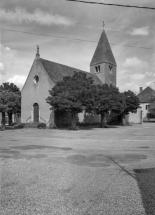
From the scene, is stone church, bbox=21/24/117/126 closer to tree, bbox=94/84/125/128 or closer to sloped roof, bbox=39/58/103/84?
sloped roof, bbox=39/58/103/84

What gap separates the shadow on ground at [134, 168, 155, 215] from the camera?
14.2ft

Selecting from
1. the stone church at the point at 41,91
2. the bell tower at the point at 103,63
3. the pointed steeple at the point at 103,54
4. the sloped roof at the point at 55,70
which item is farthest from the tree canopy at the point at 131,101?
the pointed steeple at the point at 103,54

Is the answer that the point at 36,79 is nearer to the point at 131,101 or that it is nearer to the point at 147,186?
the point at 131,101

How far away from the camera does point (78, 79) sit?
26078 mm

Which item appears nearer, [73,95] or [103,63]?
[73,95]

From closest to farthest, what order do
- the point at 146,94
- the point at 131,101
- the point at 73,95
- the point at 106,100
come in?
the point at 73,95 < the point at 106,100 < the point at 131,101 < the point at 146,94

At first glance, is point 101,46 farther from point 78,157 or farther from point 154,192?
point 154,192

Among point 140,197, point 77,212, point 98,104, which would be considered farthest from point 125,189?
point 98,104

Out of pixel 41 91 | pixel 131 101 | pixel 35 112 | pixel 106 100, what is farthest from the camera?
pixel 131 101

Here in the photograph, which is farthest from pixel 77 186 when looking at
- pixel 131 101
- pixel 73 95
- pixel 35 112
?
pixel 131 101

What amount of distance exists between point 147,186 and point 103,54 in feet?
146

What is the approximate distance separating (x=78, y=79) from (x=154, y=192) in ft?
71.6

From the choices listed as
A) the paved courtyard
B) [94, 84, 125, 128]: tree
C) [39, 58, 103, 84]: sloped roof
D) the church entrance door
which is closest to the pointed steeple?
[39, 58, 103, 84]: sloped roof

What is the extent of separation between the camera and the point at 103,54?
4753 cm
